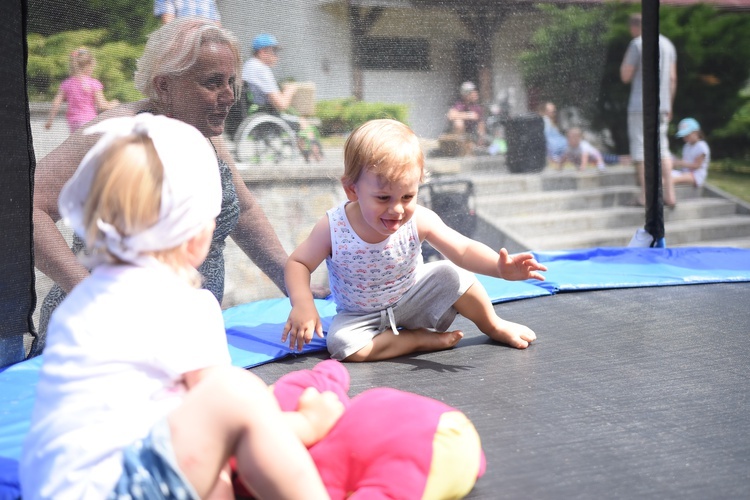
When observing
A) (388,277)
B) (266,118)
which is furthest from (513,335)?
(266,118)

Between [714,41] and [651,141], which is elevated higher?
[714,41]

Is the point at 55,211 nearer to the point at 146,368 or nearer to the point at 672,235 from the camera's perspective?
the point at 146,368

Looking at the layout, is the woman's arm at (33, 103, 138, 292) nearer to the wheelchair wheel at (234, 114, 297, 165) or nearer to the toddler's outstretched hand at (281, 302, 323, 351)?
the wheelchair wheel at (234, 114, 297, 165)

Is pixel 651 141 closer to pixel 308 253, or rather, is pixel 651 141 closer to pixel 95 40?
pixel 308 253

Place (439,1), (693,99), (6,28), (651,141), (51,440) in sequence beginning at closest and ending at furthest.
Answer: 1. (51,440)
2. (6,28)
3. (439,1)
4. (651,141)
5. (693,99)

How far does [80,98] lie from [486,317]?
1180mm

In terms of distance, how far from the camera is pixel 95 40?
6.64 feet

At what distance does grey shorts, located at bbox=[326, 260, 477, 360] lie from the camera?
204 centimetres

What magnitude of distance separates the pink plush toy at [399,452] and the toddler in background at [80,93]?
1.19 metres

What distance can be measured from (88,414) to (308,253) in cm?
112

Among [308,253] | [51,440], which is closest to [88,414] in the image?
[51,440]

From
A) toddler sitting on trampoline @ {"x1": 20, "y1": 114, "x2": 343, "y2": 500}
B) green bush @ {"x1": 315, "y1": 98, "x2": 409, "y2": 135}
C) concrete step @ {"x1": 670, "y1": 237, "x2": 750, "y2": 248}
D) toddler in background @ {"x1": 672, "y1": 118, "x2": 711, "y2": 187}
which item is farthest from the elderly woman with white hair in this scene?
toddler in background @ {"x1": 672, "y1": 118, "x2": 711, "y2": 187}

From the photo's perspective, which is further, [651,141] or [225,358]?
[651,141]

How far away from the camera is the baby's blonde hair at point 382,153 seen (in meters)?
1.86
